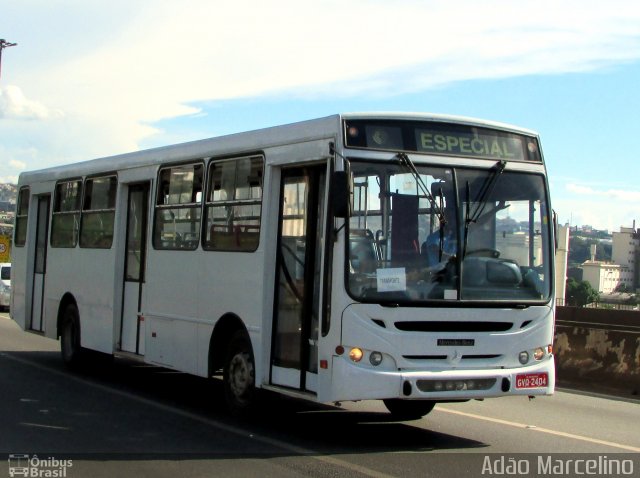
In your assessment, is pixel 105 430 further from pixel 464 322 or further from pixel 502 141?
pixel 502 141

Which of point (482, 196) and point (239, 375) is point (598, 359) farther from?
point (239, 375)

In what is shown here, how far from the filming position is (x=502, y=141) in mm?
9367

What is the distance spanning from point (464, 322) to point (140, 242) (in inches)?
224

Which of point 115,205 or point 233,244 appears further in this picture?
point 115,205

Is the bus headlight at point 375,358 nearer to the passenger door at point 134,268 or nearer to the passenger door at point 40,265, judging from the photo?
the passenger door at point 134,268

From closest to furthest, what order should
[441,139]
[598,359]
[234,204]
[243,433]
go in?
[441,139], [243,433], [234,204], [598,359]

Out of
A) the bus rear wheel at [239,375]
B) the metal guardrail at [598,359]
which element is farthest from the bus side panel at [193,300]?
the metal guardrail at [598,359]

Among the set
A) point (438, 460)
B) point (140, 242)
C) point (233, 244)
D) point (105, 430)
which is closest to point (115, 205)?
point (140, 242)

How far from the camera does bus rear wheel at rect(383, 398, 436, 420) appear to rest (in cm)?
1062

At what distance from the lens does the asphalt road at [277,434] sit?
26.2ft

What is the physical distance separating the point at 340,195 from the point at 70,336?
8.00m

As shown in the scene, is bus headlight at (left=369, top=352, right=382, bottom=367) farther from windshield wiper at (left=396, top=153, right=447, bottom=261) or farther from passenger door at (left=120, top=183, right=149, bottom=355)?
passenger door at (left=120, top=183, right=149, bottom=355)

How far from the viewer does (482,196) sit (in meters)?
9.01

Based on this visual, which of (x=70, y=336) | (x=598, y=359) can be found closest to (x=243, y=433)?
(x=70, y=336)
